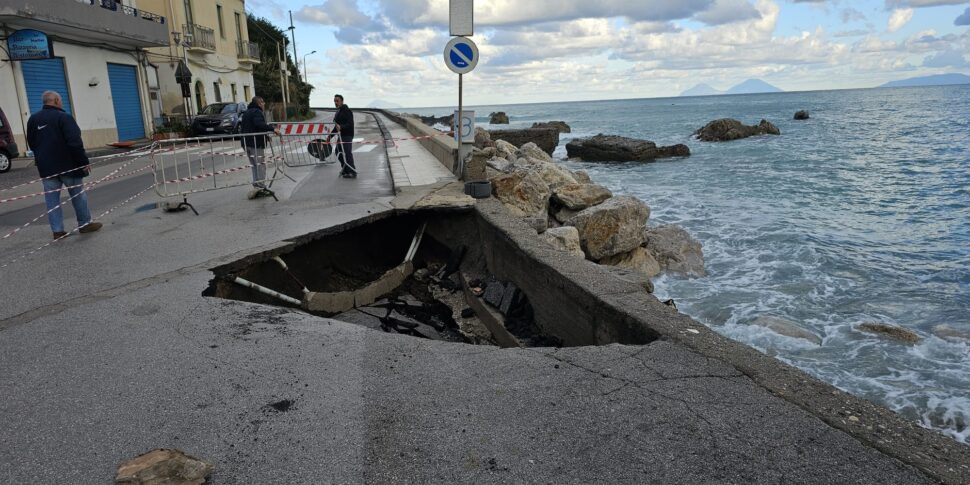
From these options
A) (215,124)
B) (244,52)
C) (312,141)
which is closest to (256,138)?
(312,141)

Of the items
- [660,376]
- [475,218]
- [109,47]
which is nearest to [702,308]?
[475,218]

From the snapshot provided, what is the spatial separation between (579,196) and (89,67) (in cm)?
2077

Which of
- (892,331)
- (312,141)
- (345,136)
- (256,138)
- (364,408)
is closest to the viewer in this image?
(364,408)

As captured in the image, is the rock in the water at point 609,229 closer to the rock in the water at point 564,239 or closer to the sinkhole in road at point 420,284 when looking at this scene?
the rock in the water at point 564,239

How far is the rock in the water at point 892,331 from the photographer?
7.98 metres

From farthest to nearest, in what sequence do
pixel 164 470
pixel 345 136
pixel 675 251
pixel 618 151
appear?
pixel 618 151
pixel 345 136
pixel 675 251
pixel 164 470

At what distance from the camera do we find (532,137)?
34.7 m

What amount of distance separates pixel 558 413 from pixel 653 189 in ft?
66.6

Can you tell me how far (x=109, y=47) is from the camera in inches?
979

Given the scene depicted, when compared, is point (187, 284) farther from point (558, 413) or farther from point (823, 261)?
point (823, 261)

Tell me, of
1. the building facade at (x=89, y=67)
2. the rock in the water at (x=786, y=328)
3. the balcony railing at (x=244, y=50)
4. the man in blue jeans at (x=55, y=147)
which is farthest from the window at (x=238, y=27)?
the rock in the water at (x=786, y=328)

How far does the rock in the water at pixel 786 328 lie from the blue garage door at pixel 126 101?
84.0ft

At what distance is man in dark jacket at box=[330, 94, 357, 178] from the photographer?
13.5 m

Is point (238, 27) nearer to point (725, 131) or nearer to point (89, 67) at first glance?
point (89, 67)
